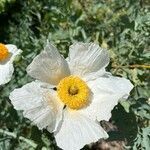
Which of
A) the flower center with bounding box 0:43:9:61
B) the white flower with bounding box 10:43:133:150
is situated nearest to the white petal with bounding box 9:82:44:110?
the white flower with bounding box 10:43:133:150

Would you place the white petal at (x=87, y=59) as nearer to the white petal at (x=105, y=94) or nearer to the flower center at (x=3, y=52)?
the white petal at (x=105, y=94)

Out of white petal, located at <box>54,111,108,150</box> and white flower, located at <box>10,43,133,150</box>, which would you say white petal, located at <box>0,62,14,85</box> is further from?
white petal, located at <box>54,111,108,150</box>

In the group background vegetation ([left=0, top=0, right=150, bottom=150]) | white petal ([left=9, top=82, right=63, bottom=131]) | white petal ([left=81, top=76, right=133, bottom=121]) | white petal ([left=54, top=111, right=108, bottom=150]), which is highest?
white petal ([left=9, top=82, right=63, bottom=131])

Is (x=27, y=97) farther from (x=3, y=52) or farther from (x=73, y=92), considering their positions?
Answer: (x=3, y=52)

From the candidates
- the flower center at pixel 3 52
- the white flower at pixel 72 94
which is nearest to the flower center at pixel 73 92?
the white flower at pixel 72 94

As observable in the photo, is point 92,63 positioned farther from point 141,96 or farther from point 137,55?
point 137,55

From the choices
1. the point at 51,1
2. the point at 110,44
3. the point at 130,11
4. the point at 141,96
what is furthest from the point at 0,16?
the point at 141,96
